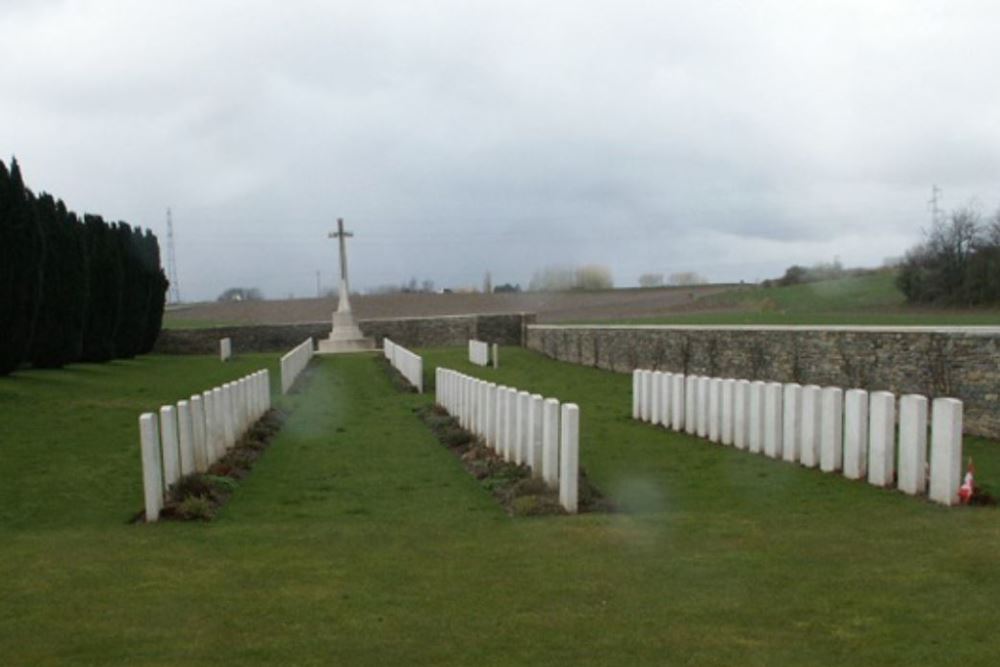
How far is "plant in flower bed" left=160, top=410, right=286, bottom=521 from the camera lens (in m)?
7.98

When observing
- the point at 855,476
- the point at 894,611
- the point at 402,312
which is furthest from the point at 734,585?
the point at 402,312

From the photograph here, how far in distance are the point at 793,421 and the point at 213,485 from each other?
5473mm

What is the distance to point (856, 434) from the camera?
897cm

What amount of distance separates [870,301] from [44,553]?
45562 millimetres

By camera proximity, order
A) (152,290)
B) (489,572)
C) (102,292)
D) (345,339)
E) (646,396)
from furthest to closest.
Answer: (345,339) < (152,290) < (102,292) < (646,396) < (489,572)

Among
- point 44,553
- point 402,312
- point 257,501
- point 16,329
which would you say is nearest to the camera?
point 44,553

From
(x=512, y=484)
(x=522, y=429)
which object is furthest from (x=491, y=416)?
(x=512, y=484)

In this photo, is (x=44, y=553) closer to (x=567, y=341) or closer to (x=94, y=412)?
(x=94, y=412)

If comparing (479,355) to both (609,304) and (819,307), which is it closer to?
(819,307)

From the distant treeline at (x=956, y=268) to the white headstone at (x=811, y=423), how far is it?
31.8 m

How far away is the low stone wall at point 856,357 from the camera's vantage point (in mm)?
11406

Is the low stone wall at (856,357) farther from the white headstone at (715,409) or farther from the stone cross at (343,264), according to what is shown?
the stone cross at (343,264)

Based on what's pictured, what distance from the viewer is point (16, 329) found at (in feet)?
63.5

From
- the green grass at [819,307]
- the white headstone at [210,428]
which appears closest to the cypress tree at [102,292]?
the white headstone at [210,428]
